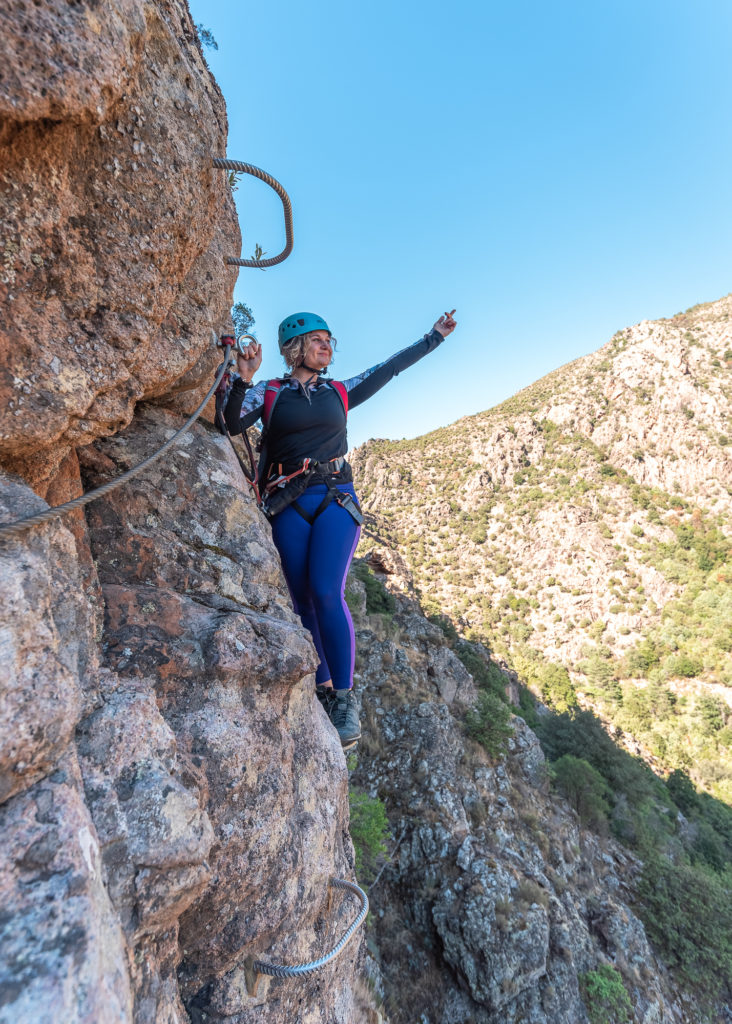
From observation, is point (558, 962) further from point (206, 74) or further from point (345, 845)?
point (206, 74)

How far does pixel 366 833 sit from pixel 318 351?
6.35 meters

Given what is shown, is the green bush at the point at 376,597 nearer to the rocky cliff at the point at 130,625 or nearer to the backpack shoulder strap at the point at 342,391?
the backpack shoulder strap at the point at 342,391

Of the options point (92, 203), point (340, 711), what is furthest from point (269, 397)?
point (340, 711)

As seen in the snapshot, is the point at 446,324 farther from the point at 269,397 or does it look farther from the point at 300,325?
the point at 269,397

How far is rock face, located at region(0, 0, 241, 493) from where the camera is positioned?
4.66 feet

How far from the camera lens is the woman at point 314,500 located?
343cm

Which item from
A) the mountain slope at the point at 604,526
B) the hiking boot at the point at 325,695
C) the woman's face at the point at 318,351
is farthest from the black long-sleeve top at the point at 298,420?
the mountain slope at the point at 604,526

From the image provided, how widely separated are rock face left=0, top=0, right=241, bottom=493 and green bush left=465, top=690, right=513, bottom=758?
10861mm

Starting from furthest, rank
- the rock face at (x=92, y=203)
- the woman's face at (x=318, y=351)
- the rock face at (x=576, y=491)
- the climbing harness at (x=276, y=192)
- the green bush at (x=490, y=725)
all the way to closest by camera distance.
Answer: the rock face at (x=576, y=491) < the green bush at (x=490, y=725) < the woman's face at (x=318, y=351) < the climbing harness at (x=276, y=192) < the rock face at (x=92, y=203)

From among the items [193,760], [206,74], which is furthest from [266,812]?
[206,74]

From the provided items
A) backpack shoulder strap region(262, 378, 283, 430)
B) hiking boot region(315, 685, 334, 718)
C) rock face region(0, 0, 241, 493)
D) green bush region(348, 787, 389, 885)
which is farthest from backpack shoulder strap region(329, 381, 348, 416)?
green bush region(348, 787, 389, 885)

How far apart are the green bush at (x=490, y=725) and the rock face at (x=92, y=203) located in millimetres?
10861

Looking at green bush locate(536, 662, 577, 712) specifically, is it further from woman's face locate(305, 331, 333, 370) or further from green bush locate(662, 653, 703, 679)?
woman's face locate(305, 331, 333, 370)

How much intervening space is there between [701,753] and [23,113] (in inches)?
1942
